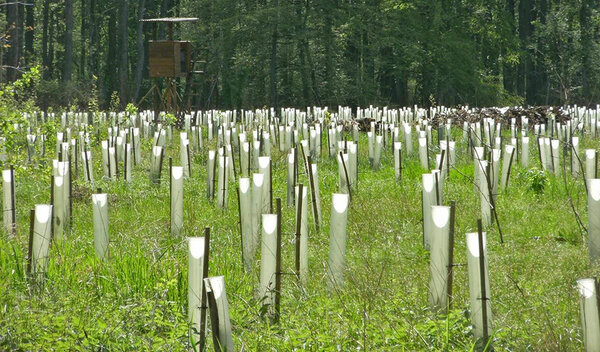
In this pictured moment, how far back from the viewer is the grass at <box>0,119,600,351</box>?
12.0 ft

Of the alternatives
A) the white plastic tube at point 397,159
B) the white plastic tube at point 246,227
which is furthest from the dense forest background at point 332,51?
the white plastic tube at point 246,227

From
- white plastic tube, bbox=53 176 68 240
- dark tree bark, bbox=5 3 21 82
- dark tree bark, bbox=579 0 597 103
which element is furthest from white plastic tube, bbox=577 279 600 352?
dark tree bark, bbox=579 0 597 103

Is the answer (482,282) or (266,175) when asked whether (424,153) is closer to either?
(266,175)

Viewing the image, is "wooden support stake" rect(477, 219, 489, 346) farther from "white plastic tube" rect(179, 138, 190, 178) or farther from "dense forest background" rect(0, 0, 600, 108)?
"dense forest background" rect(0, 0, 600, 108)

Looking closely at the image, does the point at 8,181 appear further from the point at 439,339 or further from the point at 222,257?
the point at 439,339

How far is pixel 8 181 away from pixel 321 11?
83.6 ft

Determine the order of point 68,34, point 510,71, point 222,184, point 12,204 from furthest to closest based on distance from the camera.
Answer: point 510,71, point 68,34, point 222,184, point 12,204

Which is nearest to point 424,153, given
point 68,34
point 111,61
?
point 68,34

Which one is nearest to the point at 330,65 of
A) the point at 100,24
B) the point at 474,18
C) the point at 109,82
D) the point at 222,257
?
the point at 474,18

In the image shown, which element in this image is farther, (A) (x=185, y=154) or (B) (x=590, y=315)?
(A) (x=185, y=154)

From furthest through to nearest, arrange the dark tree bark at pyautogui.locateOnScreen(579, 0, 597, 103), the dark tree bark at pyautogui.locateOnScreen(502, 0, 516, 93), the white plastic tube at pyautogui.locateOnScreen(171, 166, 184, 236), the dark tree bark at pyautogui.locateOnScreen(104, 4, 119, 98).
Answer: the dark tree bark at pyautogui.locateOnScreen(502, 0, 516, 93) < the dark tree bark at pyautogui.locateOnScreen(104, 4, 119, 98) < the dark tree bark at pyautogui.locateOnScreen(579, 0, 597, 103) < the white plastic tube at pyautogui.locateOnScreen(171, 166, 184, 236)

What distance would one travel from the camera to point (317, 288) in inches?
182

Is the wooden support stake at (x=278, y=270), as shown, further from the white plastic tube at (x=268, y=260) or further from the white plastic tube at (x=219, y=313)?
the white plastic tube at (x=219, y=313)

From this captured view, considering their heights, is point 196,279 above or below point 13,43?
below
